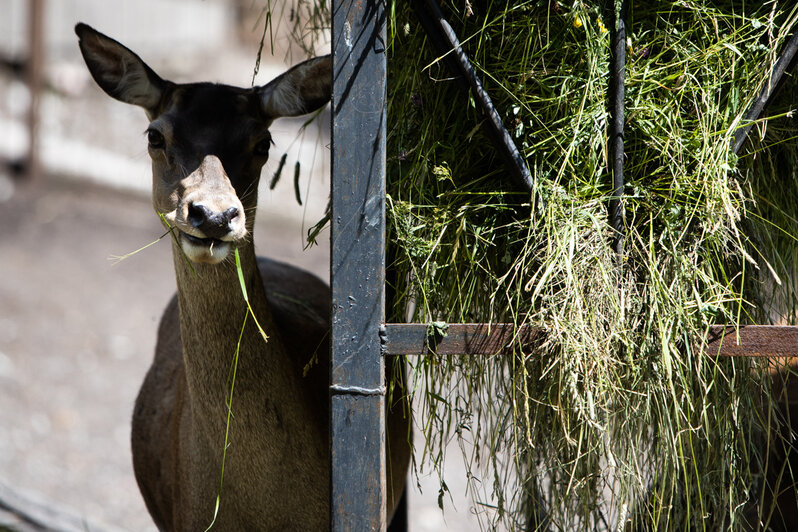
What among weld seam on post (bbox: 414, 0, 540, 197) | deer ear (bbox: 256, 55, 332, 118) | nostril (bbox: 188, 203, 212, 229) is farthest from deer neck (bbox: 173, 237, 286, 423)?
weld seam on post (bbox: 414, 0, 540, 197)

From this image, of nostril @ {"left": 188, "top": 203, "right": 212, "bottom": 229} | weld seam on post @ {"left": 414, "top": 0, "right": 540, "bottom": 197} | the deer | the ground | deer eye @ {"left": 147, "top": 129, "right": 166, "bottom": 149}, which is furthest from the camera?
the ground

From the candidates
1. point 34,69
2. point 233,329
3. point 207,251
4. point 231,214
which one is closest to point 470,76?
point 231,214

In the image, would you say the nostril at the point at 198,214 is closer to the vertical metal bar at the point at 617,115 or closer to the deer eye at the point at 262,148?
the deer eye at the point at 262,148

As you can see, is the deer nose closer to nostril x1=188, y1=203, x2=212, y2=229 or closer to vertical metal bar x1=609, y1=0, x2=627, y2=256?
nostril x1=188, y1=203, x2=212, y2=229

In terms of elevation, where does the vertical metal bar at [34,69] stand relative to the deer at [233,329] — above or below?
above

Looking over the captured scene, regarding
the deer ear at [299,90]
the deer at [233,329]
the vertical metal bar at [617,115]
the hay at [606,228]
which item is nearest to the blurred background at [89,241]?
the deer ear at [299,90]

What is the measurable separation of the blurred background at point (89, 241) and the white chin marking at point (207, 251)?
0.49 meters

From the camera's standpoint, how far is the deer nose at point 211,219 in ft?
8.02

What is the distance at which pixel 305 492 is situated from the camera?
2.88 meters

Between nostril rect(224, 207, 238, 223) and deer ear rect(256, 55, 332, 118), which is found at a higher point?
deer ear rect(256, 55, 332, 118)

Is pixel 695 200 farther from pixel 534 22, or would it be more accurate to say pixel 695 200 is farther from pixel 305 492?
pixel 305 492

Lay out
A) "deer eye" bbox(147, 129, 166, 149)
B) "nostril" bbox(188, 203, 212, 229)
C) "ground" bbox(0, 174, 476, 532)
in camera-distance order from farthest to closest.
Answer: "ground" bbox(0, 174, 476, 532) < "deer eye" bbox(147, 129, 166, 149) < "nostril" bbox(188, 203, 212, 229)

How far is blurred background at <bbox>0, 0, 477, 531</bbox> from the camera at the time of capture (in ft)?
18.5

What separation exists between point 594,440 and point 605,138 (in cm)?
A: 82
